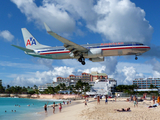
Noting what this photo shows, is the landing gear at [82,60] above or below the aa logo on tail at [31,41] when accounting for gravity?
below

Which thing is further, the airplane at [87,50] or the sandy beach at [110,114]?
the airplane at [87,50]

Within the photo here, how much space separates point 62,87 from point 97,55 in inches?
5559

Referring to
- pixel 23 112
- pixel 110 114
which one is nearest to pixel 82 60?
pixel 110 114

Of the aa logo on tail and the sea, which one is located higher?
the aa logo on tail

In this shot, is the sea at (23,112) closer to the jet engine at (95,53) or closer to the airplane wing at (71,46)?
the airplane wing at (71,46)

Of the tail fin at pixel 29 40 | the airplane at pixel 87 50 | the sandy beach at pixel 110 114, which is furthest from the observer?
the tail fin at pixel 29 40

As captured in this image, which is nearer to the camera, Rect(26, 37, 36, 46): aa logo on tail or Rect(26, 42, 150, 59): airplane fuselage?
Rect(26, 42, 150, 59): airplane fuselage

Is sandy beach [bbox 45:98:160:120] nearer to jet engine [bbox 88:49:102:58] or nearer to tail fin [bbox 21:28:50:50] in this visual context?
jet engine [bbox 88:49:102:58]

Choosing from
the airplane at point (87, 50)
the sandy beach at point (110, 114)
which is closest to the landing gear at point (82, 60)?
the airplane at point (87, 50)

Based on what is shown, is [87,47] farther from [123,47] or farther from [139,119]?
[139,119]

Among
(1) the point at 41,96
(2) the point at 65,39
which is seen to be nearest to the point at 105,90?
(1) the point at 41,96

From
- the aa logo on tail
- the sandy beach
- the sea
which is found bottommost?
the sea

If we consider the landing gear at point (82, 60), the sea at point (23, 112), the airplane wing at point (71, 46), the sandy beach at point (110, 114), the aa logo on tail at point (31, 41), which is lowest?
the sea at point (23, 112)

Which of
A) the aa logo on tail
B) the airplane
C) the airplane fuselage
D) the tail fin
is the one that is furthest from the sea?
the aa logo on tail
